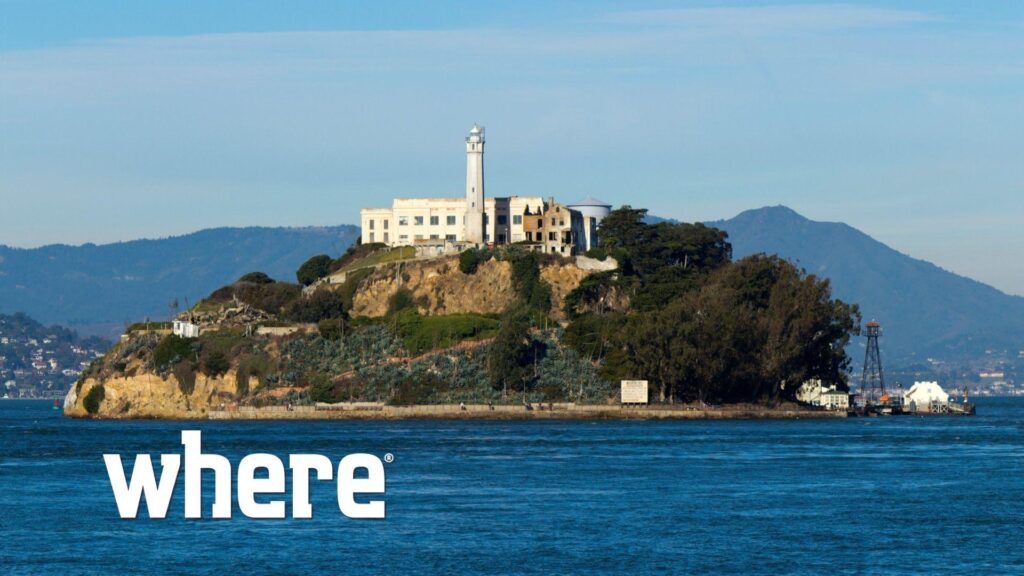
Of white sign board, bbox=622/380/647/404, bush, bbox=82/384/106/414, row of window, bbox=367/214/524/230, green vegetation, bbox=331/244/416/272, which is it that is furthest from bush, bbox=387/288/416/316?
bush, bbox=82/384/106/414

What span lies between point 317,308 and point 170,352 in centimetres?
1384

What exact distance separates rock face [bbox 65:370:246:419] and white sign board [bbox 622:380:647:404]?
3268 cm

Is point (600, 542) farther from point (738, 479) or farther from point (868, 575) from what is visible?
point (738, 479)

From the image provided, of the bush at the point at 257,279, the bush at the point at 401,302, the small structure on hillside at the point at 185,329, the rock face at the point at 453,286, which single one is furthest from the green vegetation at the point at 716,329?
the bush at the point at 257,279

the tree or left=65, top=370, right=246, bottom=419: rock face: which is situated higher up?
the tree

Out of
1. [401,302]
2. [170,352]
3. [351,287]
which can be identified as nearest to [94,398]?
[170,352]

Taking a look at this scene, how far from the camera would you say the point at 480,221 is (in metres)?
166

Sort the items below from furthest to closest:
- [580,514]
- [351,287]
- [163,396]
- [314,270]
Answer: [314,270], [351,287], [163,396], [580,514]

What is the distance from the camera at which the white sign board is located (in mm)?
139750

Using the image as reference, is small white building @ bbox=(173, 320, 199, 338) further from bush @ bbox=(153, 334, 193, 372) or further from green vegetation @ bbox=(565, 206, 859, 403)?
green vegetation @ bbox=(565, 206, 859, 403)

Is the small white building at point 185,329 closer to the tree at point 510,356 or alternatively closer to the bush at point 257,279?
the bush at point 257,279

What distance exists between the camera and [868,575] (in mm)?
47062

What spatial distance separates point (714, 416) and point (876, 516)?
77733 mm

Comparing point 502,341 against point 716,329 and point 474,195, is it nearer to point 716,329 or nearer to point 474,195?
point 716,329
